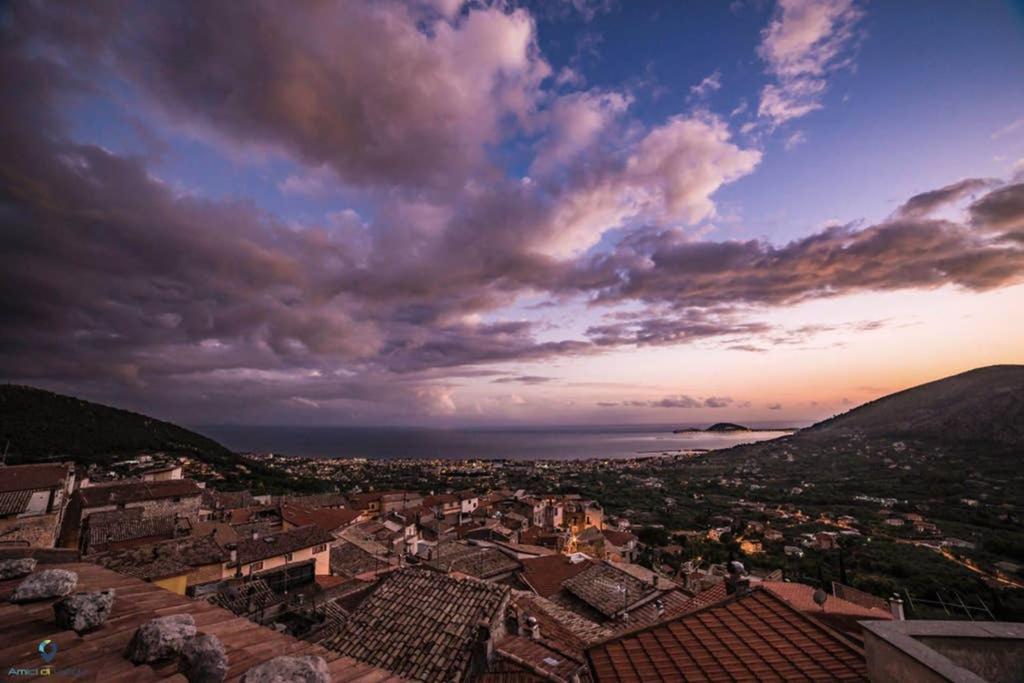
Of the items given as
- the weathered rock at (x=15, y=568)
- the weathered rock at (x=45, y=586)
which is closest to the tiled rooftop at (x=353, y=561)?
the weathered rock at (x=15, y=568)

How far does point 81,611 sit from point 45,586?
0.91 m

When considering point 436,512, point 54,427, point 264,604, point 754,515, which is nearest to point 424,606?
point 264,604

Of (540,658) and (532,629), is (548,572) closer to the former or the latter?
(532,629)

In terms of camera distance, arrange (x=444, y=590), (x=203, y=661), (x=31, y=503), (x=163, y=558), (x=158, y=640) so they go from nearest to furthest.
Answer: (x=203, y=661) < (x=158, y=640) < (x=444, y=590) < (x=163, y=558) < (x=31, y=503)

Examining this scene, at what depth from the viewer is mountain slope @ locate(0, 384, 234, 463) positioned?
6088 cm

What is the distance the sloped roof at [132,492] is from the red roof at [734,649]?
126 ft

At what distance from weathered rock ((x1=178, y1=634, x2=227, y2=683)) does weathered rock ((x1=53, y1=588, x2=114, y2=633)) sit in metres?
0.96

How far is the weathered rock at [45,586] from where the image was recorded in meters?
3.07

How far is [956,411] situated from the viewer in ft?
352

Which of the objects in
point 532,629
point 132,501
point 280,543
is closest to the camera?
point 532,629

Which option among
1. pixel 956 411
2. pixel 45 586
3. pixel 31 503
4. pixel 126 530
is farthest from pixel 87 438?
pixel 956 411

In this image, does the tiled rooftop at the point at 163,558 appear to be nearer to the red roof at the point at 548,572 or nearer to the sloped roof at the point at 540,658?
the sloped roof at the point at 540,658

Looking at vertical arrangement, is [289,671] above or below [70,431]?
below

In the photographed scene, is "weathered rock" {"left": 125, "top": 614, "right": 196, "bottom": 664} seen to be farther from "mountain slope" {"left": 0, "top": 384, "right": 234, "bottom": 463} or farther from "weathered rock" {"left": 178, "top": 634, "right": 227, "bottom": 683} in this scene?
"mountain slope" {"left": 0, "top": 384, "right": 234, "bottom": 463}
